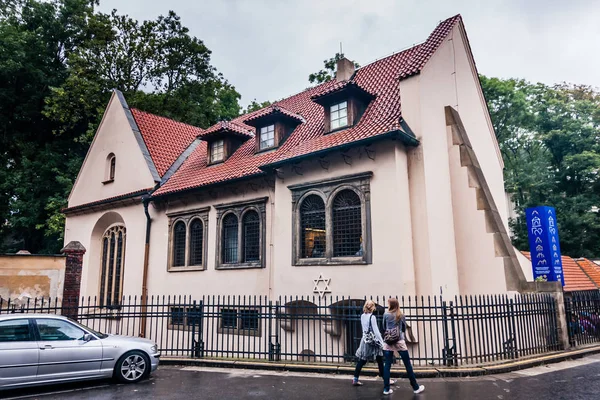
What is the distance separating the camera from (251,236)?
15648 mm

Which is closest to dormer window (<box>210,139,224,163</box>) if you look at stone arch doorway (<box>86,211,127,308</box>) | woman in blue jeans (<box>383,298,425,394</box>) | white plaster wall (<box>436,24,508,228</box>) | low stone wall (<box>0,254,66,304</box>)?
stone arch doorway (<box>86,211,127,308</box>)

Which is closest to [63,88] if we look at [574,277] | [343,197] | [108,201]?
[108,201]

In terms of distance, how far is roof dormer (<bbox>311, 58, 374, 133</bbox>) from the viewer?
44.9ft

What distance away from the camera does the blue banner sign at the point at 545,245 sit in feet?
43.6

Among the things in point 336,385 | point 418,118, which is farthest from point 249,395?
point 418,118

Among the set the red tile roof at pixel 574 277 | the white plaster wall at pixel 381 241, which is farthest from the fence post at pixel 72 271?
the red tile roof at pixel 574 277

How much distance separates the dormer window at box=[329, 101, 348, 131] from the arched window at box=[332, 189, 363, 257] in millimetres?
2542

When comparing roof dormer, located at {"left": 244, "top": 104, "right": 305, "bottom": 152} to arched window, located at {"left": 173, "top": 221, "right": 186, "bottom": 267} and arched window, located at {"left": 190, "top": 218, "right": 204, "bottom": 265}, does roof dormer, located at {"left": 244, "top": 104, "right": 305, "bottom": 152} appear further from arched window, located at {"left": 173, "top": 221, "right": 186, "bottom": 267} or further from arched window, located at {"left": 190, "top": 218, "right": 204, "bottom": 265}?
arched window, located at {"left": 173, "top": 221, "right": 186, "bottom": 267}

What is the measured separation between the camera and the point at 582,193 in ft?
94.4

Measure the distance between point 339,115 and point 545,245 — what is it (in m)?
7.85

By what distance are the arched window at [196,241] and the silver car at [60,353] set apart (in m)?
8.01

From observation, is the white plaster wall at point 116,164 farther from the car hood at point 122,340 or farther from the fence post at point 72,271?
the car hood at point 122,340

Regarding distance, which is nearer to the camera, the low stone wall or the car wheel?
the car wheel

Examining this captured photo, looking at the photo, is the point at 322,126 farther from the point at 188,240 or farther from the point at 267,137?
the point at 188,240
